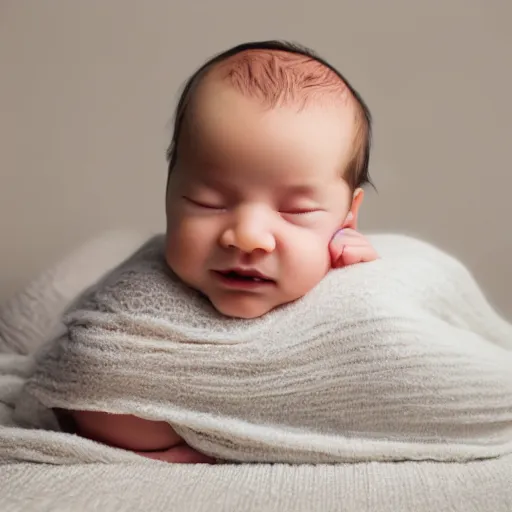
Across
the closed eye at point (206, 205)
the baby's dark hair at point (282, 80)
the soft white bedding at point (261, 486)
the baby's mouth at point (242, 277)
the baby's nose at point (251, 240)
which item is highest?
the baby's dark hair at point (282, 80)

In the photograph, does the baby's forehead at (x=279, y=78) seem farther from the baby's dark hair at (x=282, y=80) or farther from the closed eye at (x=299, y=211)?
the closed eye at (x=299, y=211)

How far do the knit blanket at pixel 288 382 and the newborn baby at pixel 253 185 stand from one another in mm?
31

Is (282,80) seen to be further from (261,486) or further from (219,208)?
(261,486)

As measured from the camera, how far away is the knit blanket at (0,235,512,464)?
2.53 feet

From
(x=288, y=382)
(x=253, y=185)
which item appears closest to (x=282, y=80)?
(x=253, y=185)

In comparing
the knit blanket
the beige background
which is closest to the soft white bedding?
the knit blanket

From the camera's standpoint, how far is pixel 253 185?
768 mm

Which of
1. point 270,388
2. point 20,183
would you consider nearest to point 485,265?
point 270,388

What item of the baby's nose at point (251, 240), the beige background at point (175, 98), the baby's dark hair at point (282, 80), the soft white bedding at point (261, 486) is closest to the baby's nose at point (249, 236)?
the baby's nose at point (251, 240)

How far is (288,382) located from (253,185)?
0.21m

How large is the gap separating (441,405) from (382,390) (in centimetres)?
7

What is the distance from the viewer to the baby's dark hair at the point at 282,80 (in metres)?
0.78

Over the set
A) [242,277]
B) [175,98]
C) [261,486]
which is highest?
[175,98]

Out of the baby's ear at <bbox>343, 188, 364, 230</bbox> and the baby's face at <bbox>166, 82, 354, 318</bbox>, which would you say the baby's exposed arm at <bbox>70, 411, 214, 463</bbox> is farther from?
the baby's ear at <bbox>343, 188, 364, 230</bbox>
